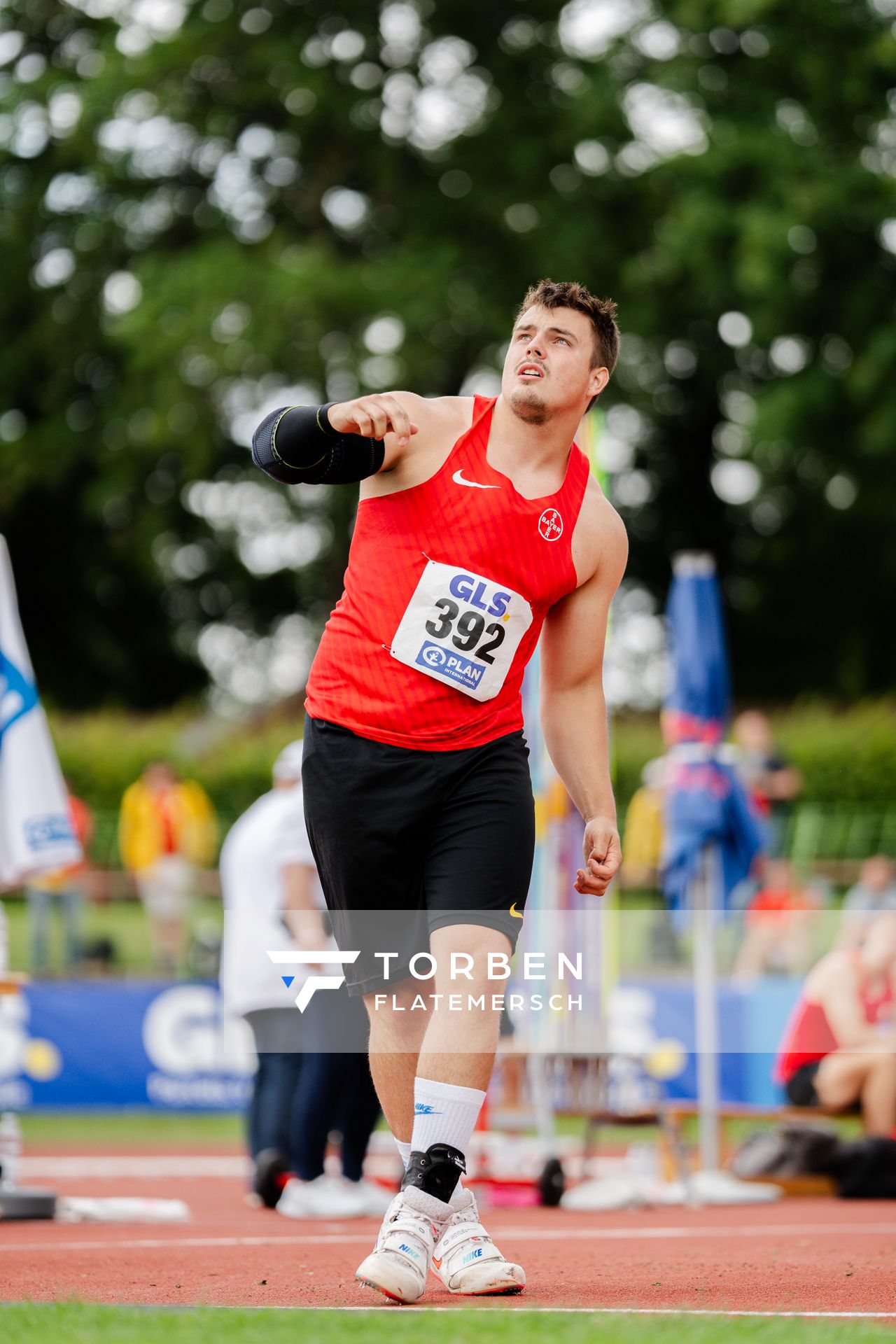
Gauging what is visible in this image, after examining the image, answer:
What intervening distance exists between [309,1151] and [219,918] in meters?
12.4

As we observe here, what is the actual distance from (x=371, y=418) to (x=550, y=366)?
599 mm

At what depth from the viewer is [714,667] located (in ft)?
36.4

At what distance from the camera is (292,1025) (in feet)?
29.8

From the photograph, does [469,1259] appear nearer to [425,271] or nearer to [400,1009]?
[400,1009]

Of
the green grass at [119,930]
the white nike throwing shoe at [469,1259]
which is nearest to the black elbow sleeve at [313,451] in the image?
the white nike throwing shoe at [469,1259]

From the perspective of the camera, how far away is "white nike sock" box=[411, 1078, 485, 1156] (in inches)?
177

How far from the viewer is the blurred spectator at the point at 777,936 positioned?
55.5 ft

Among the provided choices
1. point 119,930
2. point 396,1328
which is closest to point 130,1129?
point 119,930

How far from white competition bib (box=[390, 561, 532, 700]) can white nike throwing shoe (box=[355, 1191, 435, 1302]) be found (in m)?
1.20

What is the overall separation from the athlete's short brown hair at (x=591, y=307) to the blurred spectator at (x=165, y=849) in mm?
14992

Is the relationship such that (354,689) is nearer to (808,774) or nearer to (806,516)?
(808,774)

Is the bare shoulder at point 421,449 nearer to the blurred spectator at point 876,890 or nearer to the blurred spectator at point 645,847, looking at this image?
the blurred spectator at point 876,890

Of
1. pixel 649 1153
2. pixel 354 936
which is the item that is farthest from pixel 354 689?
pixel 649 1153

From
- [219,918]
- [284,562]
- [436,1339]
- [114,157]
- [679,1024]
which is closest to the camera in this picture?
[436,1339]
